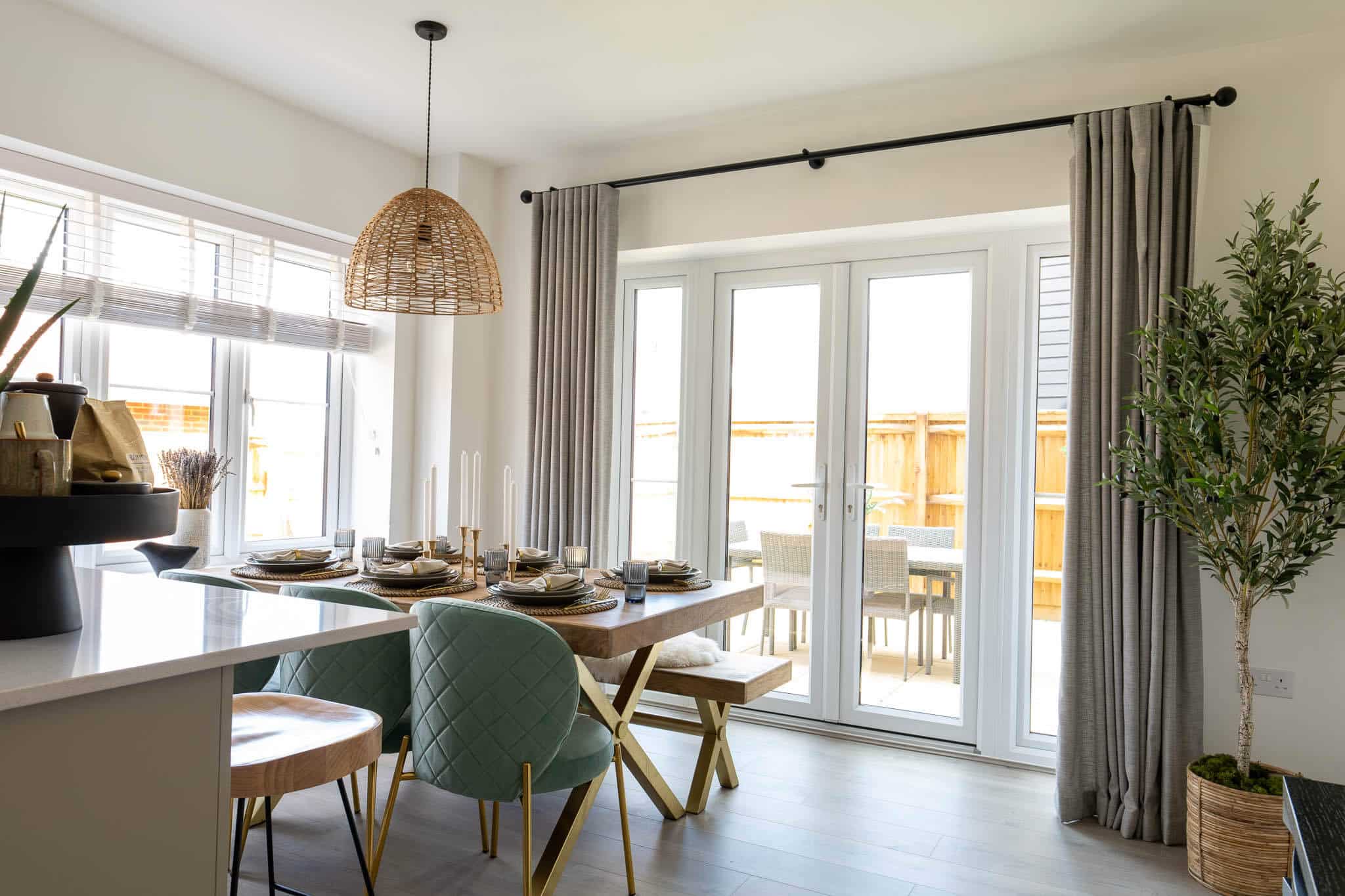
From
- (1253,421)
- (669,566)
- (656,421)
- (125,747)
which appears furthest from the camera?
(656,421)

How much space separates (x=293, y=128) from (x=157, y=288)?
0.90 meters

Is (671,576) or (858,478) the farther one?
(858,478)

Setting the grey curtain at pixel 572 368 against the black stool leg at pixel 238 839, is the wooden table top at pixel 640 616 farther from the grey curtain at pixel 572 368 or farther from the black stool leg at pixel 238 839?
the grey curtain at pixel 572 368

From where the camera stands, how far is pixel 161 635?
1262 millimetres

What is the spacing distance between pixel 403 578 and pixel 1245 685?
2545 millimetres

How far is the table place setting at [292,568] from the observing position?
2.92m

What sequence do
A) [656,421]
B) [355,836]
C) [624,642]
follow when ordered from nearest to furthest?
[355,836]
[624,642]
[656,421]

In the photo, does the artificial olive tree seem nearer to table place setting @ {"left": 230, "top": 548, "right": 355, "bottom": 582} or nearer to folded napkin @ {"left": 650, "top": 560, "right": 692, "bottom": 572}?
folded napkin @ {"left": 650, "top": 560, "right": 692, "bottom": 572}

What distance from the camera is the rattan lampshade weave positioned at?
9.82ft

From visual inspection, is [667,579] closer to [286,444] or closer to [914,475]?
[914,475]

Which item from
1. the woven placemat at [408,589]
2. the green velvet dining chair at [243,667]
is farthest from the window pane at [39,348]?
the woven placemat at [408,589]

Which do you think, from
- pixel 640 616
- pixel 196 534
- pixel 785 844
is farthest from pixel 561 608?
pixel 196 534

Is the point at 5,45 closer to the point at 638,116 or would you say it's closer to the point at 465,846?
the point at 638,116

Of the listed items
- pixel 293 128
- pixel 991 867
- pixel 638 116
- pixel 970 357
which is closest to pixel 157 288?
pixel 293 128
